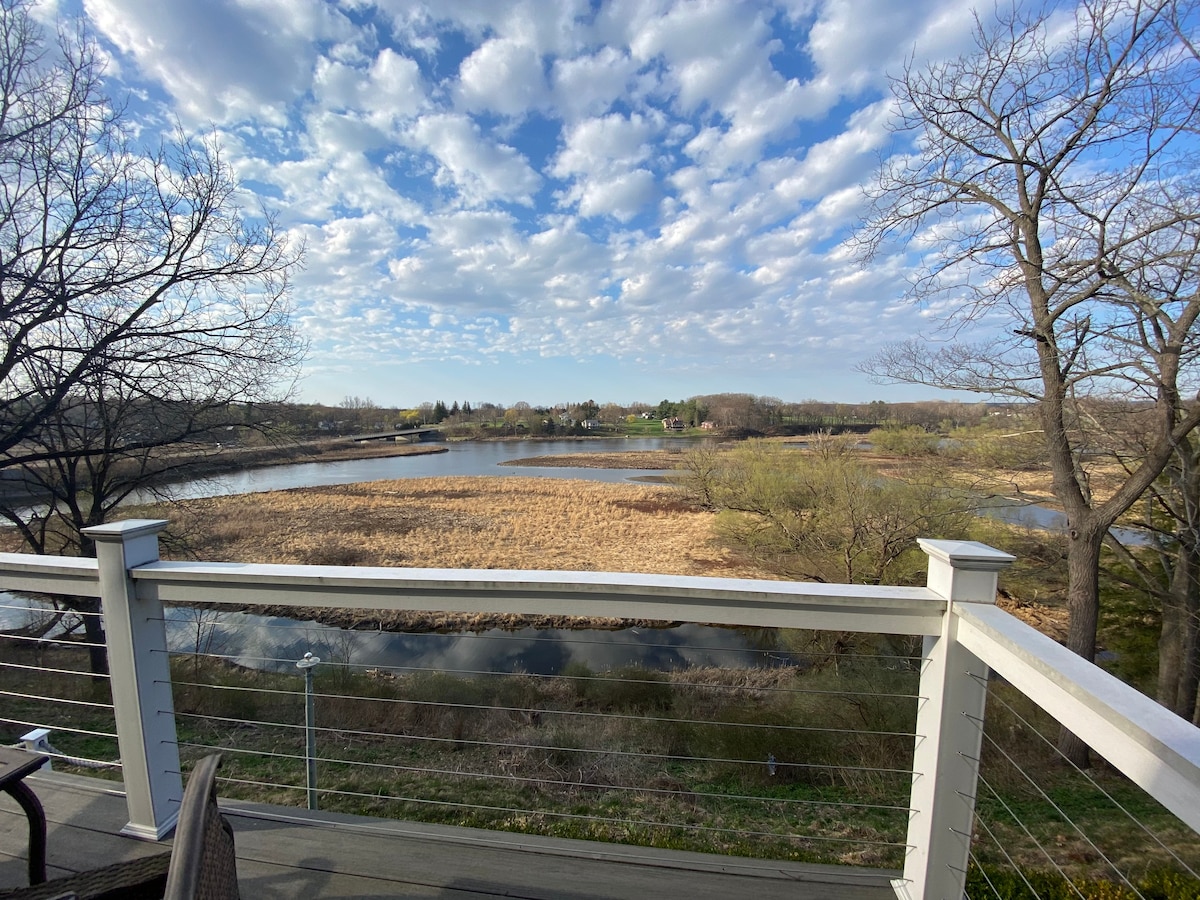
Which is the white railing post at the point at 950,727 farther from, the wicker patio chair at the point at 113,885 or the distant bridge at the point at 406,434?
the distant bridge at the point at 406,434

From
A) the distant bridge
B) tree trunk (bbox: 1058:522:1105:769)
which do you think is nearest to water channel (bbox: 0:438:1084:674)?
tree trunk (bbox: 1058:522:1105:769)

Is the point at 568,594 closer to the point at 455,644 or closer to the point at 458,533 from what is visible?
the point at 455,644

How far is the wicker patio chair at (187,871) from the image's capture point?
648 mm

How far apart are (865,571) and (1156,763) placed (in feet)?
33.0

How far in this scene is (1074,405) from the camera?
18.1 feet

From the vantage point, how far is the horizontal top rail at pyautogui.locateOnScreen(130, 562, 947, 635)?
1.29 meters

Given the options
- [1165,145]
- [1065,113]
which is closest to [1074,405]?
[1165,145]

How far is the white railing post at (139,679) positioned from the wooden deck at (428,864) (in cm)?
13

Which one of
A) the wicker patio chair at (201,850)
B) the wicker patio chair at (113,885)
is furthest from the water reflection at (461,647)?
the wicker patio chair at (201,850)

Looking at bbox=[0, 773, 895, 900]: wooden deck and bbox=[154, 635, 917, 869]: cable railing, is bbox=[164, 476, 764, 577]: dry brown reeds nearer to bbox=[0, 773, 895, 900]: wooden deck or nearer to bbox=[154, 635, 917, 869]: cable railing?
bbox=[154, 635, 917, 869]: cable railing

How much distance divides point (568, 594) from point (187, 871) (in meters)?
0.86

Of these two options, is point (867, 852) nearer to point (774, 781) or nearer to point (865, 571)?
point (774, 781)

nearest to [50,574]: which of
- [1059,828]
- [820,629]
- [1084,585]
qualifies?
[820,629]

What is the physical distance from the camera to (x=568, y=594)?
1381 mm
